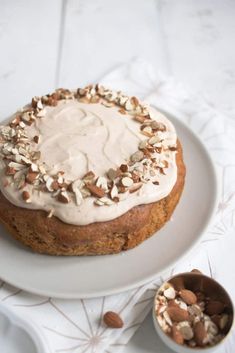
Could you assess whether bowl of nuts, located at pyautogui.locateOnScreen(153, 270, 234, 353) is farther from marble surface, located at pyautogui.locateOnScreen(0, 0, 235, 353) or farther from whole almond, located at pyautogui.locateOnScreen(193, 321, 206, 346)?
marble surface, located at pyautogui.locateOnScreen(0, 0, 235, 353)

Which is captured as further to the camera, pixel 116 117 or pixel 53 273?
pixel 116 117

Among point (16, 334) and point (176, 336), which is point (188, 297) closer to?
point (176, 336)

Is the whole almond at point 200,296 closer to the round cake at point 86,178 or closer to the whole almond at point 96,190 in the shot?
the round cake at point 86,178

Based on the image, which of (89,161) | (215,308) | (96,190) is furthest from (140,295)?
(89,161)

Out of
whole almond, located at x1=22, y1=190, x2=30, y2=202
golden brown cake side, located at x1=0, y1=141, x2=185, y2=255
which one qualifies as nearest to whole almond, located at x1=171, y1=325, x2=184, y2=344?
golden brown cake side, located at x1=0, y1=141, x2=185, y2=255

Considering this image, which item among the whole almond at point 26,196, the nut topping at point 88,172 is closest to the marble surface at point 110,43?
the nut topping at point 88,172

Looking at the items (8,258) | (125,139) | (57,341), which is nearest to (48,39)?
(125,139)

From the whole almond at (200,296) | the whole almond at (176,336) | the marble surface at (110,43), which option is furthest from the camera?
the marble surface at (110,43)

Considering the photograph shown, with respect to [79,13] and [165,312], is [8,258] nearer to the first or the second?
[165,312]
